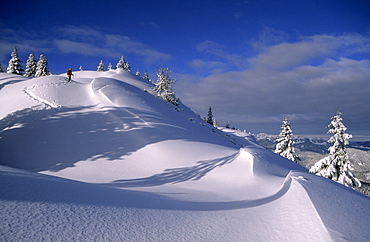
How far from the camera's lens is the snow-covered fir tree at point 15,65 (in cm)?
4301

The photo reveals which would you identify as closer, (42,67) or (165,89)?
(165,89)

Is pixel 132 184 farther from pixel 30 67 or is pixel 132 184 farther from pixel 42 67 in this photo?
pixel 30 67

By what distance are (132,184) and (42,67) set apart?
54.5 metres

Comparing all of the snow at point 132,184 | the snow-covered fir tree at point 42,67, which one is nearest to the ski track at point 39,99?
the snow at point 132,184

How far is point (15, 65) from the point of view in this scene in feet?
142

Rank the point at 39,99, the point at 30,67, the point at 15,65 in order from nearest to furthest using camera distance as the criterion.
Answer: the point at 39,99 < the point at 15,65 < the point at 30,67

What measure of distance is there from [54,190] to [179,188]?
13.2ft

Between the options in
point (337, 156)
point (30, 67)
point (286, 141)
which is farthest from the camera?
point (30, 67)

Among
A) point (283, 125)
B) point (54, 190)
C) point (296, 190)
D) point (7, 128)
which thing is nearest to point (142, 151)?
point (54, 190)

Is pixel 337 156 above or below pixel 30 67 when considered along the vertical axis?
below

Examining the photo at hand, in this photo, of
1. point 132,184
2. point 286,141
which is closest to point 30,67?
point 132,184

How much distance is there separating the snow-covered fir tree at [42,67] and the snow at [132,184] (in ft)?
126

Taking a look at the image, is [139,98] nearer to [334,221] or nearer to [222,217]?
[222,217]

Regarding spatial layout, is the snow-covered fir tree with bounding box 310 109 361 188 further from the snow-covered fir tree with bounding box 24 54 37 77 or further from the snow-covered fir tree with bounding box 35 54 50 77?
the snow-covered fir tree with bounding box 24 54 37 77
